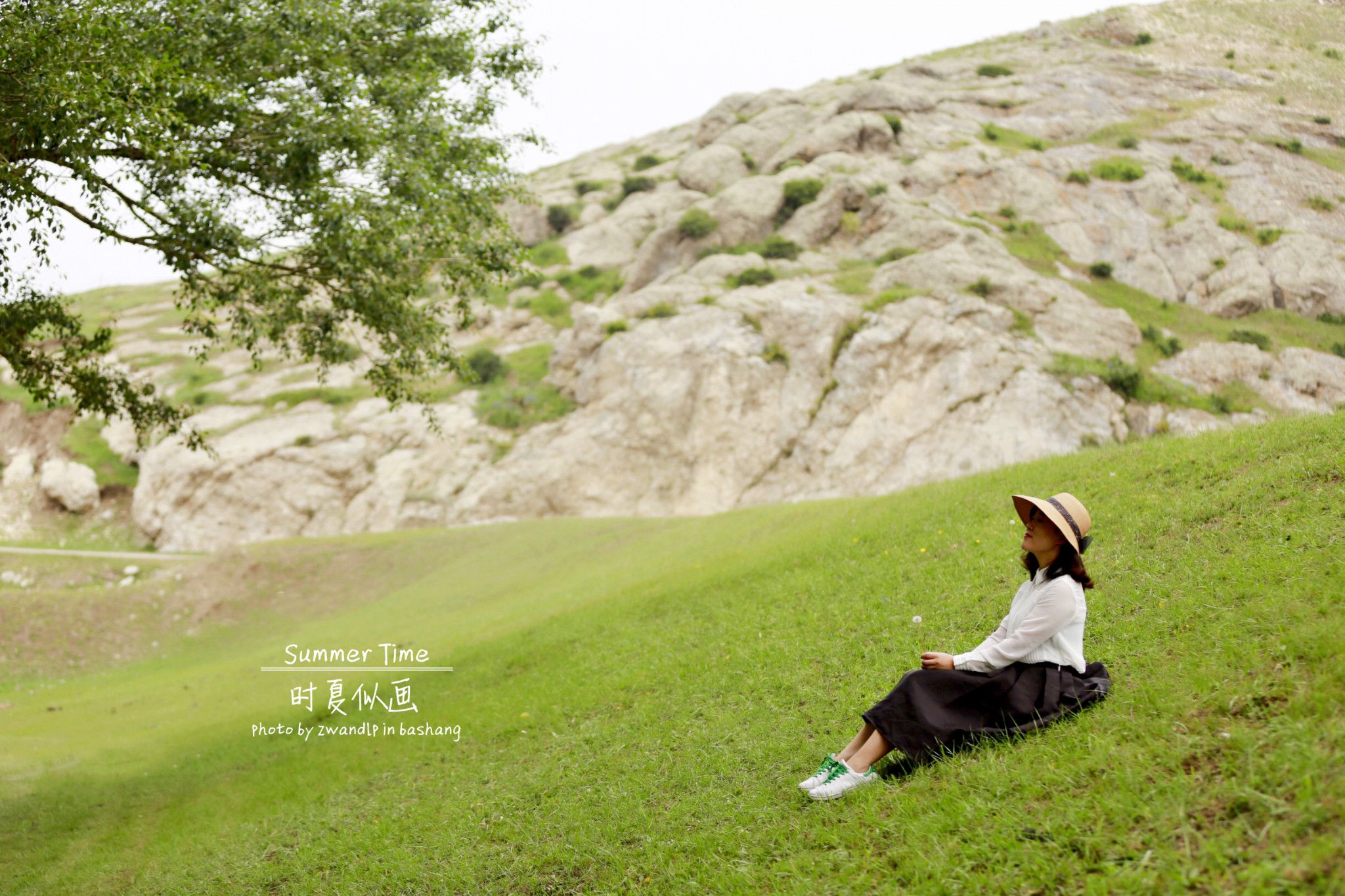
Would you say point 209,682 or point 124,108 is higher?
point 124,108

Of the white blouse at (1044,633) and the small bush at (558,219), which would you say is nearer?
the white blouse at (1044,633)

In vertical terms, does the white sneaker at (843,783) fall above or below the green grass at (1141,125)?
below

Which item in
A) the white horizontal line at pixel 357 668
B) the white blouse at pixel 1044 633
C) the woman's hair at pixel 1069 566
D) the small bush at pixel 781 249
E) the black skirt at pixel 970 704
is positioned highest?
the small bush at pixel 781 249

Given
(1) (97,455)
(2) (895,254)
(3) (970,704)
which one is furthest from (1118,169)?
(1) (97,455)

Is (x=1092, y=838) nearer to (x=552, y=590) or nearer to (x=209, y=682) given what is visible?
(x=552, y=590)

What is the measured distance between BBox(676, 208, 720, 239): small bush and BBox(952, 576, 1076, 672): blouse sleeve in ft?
200

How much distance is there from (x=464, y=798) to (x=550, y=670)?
5.21 metres

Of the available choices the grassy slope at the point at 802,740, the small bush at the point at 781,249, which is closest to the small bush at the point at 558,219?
the small bush at the point at 781,249

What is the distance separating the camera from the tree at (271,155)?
9.71m

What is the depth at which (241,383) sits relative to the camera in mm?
60000

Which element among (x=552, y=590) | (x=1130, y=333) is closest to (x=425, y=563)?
(x=552, y=590)

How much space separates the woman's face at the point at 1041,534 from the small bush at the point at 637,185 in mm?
80133

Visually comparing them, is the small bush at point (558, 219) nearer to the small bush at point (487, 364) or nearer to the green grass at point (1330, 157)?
the small bush at point (487, 364)

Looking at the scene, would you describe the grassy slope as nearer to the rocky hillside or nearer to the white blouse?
the white blouse
